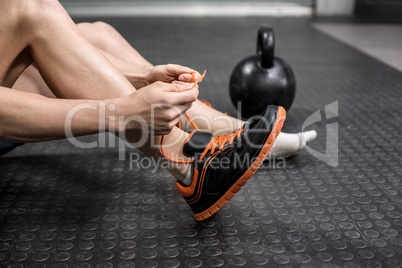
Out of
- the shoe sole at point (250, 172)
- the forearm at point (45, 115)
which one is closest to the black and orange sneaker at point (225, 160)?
the shoe sole at point (250, 172)

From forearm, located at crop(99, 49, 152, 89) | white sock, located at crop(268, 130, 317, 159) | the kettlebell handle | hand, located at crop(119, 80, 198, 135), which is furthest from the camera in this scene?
the kettlebell handle

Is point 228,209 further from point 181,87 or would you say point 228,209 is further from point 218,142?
point 181,87

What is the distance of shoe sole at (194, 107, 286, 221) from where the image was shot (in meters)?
1.01

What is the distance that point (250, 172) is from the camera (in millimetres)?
1006

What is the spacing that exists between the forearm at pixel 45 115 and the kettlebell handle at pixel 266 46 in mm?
891

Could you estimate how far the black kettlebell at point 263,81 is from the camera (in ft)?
5.56

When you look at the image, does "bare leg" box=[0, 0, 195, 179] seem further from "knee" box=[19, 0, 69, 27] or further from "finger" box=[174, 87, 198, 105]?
"finger" box=[174, 87, 198, 105]

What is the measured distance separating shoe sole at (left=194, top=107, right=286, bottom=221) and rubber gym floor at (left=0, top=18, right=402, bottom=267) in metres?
0.04

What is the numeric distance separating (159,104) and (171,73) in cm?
27

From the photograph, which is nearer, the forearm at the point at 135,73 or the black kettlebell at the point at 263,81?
the forearm at the point at 135,73

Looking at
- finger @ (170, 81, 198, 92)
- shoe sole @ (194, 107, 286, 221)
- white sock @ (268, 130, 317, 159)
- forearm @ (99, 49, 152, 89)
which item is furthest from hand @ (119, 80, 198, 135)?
white sock @ (268, 130, 317, 159)

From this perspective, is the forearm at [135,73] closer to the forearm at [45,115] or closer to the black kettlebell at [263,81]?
the forearm at [45,115]

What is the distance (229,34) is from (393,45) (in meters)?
1.28

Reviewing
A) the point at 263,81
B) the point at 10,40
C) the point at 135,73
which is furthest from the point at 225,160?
the point at 263,81
